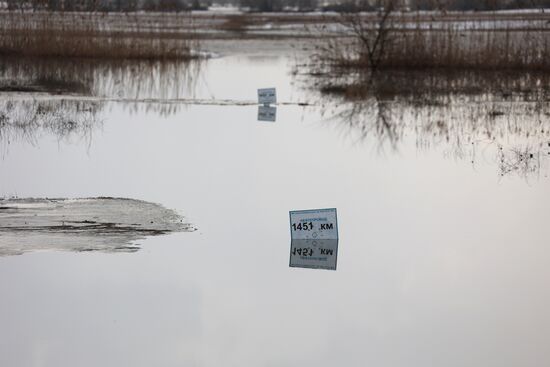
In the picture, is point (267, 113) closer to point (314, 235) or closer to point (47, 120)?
point (47, 120)

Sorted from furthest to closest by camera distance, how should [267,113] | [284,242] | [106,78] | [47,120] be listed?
[106,78], [267,113], [47,120], [284,242]

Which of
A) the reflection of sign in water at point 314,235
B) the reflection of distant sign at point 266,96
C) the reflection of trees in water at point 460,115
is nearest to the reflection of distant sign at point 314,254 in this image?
the reflection of sign in water at point 314,235

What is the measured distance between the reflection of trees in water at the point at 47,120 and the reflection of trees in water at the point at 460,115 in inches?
138

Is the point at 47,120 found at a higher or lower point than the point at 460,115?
lower

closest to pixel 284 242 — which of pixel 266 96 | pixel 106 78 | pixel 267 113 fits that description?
pixel 267 113

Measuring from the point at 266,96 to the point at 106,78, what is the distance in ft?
19.5

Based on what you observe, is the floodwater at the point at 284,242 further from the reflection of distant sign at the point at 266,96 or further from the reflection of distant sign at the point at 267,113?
the reflection of distant sign at the point at 266,96

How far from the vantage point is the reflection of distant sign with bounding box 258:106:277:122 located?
1684 cm

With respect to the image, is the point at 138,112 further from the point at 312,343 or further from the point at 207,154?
the point at 312,343

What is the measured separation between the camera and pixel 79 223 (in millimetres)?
9414

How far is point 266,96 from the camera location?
18.2m

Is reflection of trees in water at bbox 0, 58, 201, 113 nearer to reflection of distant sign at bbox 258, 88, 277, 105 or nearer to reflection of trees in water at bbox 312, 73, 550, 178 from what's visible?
reflection of distant sign at bbox 258, 88, 277, 105

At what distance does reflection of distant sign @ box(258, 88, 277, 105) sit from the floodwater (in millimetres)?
329

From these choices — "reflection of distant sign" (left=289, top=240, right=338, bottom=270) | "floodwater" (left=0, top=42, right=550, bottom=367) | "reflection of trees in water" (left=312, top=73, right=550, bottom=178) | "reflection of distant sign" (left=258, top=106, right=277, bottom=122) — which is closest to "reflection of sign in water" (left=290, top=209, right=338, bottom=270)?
"reflection of distant sign" (left=289, top=240, right=338, bottom=270)
